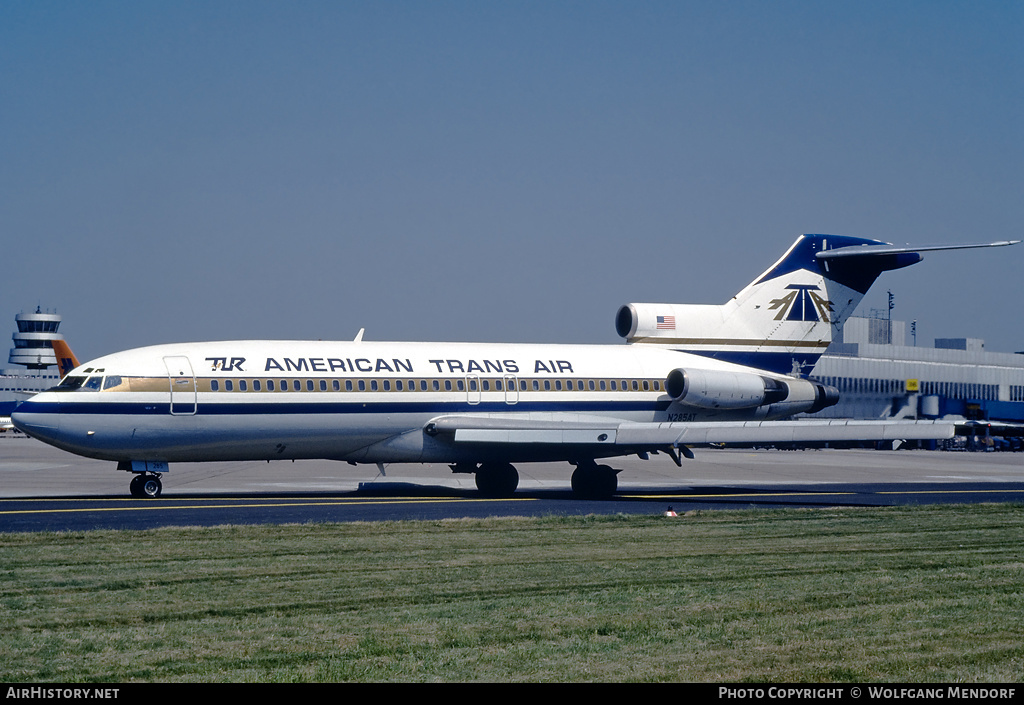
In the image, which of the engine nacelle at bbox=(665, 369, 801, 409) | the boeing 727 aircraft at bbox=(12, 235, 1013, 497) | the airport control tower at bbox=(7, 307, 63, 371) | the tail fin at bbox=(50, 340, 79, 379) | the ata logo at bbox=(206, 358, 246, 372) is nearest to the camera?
the boeing 727 aircraft at bbox=(12, 235, 1013, 497)

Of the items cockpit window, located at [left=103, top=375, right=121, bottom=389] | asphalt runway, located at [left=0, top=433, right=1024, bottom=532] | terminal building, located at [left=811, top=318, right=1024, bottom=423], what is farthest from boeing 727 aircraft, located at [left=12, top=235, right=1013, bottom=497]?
terminal building, located at [left=811, top=318, right=1024, bottom=423]

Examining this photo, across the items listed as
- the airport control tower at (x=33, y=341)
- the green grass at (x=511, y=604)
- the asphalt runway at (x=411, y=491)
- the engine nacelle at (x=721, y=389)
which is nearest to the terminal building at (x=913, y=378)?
the asphalt runway at (x=411, y=491)

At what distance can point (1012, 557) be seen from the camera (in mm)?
15859

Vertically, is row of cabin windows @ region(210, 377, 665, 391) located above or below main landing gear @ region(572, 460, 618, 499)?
above

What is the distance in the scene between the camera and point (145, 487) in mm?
25844

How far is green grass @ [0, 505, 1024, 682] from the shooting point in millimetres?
9133

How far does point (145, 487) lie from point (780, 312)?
1900 centimetres

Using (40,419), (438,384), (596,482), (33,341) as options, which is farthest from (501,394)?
(33,341)

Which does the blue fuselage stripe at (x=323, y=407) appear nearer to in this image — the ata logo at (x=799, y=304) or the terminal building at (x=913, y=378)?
the ata logo at (x=799, y=304)

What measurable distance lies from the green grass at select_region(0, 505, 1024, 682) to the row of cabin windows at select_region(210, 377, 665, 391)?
7862 millimetres

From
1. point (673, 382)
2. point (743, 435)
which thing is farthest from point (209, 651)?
point (673, 382)

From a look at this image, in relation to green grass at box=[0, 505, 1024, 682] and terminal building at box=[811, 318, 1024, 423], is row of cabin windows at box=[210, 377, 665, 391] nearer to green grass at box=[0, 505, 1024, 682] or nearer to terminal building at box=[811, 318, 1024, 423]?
green grass at box=[0, 505, 1024, 682]

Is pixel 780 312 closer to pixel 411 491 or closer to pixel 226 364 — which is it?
pixel 411 491
